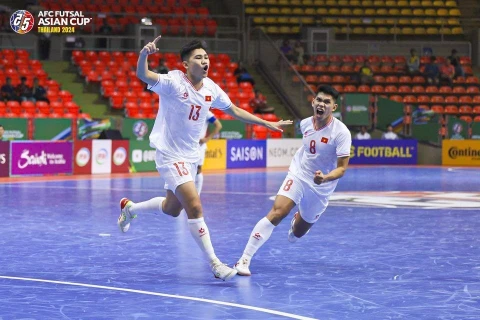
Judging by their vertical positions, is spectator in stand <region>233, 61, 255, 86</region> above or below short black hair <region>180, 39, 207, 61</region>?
above

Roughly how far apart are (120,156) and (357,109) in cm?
1153

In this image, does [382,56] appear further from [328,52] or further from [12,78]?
[12,78]

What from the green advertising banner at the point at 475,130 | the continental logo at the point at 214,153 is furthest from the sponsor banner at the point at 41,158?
the green advertising banner at the point at 475,130

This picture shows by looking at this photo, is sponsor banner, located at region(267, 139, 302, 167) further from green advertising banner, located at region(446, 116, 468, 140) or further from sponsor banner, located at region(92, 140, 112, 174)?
sponsor banner, located at region(92, 140, 112, 174)

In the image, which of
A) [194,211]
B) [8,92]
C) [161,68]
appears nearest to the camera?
[194,211]

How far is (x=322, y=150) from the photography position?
32.0ft

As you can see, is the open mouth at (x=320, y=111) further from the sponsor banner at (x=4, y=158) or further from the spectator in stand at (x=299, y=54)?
the spectator in stand at (x=299, y=54)

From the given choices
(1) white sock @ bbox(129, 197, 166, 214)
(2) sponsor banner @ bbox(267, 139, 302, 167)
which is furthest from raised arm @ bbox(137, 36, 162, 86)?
(2) sponsor banner @ bbox(267, 139, 302, 167)

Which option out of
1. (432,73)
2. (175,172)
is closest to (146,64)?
(175,172)

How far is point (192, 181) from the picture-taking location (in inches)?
357

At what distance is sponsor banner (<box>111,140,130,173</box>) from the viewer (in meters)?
27.0

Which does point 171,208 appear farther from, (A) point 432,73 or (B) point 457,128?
(A) point 432,73

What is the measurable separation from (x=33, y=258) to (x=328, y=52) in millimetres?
31205

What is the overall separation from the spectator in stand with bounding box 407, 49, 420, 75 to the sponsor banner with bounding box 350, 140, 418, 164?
4964mm
